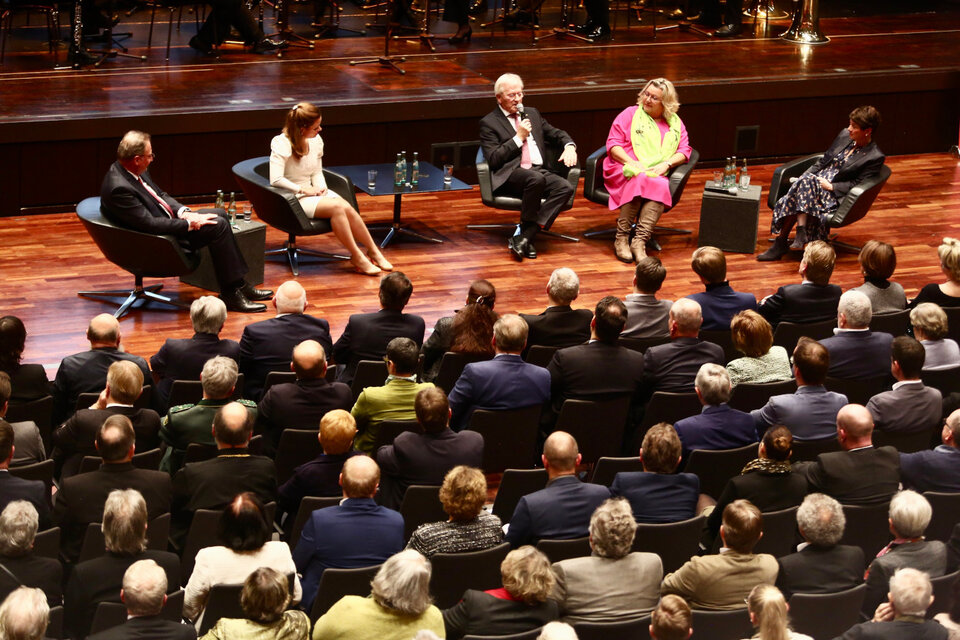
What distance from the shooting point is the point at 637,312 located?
6383 mm

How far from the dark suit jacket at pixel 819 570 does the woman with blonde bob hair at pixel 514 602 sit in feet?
2.92

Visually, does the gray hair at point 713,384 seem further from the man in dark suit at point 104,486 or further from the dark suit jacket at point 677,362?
the man in dark suit at point 104,486

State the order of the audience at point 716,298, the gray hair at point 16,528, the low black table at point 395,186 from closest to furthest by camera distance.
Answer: the gray hair at point 16,528 < the audience at point 716,298 < the low black table at point 395,186

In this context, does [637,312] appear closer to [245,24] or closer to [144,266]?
[144,266]

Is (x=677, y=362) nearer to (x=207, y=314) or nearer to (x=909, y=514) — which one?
(x=909, y=514)

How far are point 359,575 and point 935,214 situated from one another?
6.95 m

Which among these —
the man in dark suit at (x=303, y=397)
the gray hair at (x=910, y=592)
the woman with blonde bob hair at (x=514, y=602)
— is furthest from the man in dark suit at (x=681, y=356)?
the woman with blonde bob hair at (x=514, y=602)

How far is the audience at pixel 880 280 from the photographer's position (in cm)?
657

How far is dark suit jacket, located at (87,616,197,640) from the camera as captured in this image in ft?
12.0

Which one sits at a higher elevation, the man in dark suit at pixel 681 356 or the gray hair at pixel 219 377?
the gray hair at pixel 219 377

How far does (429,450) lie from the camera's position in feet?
16.1

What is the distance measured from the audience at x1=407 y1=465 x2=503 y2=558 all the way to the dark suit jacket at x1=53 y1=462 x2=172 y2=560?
96 centimetres

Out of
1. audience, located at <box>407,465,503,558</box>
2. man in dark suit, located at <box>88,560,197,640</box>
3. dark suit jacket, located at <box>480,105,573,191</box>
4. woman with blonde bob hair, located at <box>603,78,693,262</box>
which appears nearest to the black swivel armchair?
dark suit jacket, located at <box>480,105,573,191</box>

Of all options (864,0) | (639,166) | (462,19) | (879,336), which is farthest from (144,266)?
(864,0)
